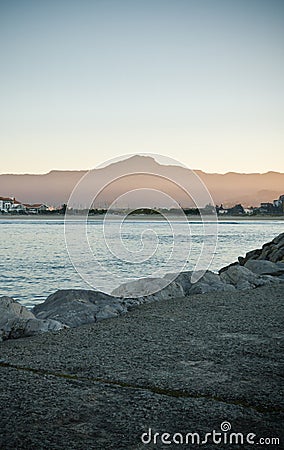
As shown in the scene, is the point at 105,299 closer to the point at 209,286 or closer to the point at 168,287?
the point at 168,287

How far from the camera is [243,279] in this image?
27.8 feet

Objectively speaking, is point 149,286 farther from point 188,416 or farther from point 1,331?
point 188,416

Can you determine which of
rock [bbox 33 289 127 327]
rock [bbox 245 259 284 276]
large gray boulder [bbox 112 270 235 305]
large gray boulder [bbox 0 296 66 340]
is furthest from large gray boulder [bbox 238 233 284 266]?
large gray boulder [bbox 0 296 66 340]

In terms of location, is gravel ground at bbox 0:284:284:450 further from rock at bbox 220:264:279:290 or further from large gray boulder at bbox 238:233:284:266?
large gray boulder at bbox 238:233:284:266

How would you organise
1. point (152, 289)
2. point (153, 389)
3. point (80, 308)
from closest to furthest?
point (153, 389) → point (80, 308) → point (152, 289)

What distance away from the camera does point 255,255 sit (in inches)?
649

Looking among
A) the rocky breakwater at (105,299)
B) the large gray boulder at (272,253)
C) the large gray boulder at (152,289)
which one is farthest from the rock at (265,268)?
the large gray boulder at (152,289)

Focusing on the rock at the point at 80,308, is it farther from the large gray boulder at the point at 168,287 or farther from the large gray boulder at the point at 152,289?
the large gray boulder at the point at 152,289

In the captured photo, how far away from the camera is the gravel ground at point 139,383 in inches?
99.5

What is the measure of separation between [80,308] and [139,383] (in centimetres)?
271

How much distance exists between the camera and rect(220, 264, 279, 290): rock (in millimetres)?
8180

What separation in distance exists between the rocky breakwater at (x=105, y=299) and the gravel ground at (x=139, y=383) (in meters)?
0.27

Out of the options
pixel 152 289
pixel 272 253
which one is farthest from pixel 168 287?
pixel 272 253

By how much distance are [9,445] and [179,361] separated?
5.42 ft
